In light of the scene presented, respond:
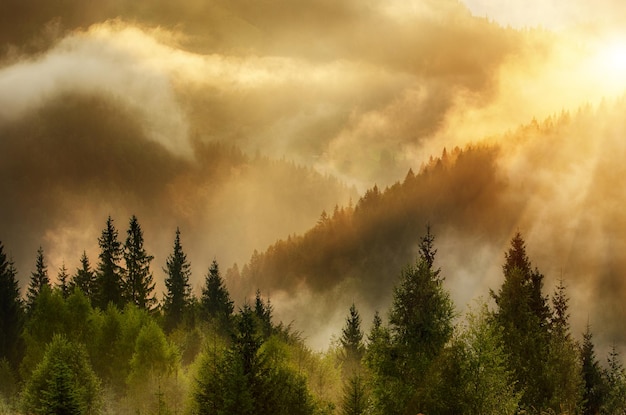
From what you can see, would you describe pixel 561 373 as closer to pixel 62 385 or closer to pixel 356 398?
pixel 356 398

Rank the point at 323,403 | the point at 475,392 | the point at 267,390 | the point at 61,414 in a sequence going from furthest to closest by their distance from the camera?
the point at 323,403 → the point at 61,414 → the point at 267,390 → the point at 475,392

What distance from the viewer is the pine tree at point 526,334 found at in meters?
37.0

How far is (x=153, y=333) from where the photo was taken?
6525cm

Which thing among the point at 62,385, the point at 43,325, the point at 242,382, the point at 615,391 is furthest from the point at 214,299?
the point at 242,382

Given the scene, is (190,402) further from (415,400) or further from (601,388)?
(601,388)

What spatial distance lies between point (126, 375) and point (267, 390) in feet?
121

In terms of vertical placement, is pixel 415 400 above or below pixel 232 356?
below

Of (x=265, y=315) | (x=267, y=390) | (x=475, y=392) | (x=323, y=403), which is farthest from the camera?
(x=265, y=315)

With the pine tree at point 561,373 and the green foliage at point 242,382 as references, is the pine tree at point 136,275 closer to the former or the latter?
the green foliage at point 242,382

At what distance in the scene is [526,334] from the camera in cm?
3800

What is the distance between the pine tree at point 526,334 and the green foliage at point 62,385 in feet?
90.5

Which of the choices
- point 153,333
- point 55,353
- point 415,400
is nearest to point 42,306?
point 153,333

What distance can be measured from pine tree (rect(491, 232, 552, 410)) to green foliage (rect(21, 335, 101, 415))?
1086 inches

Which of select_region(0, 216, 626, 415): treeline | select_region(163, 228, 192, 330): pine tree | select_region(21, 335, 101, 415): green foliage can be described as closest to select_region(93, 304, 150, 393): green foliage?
select_region(0, 216, 626, 415): treeline
